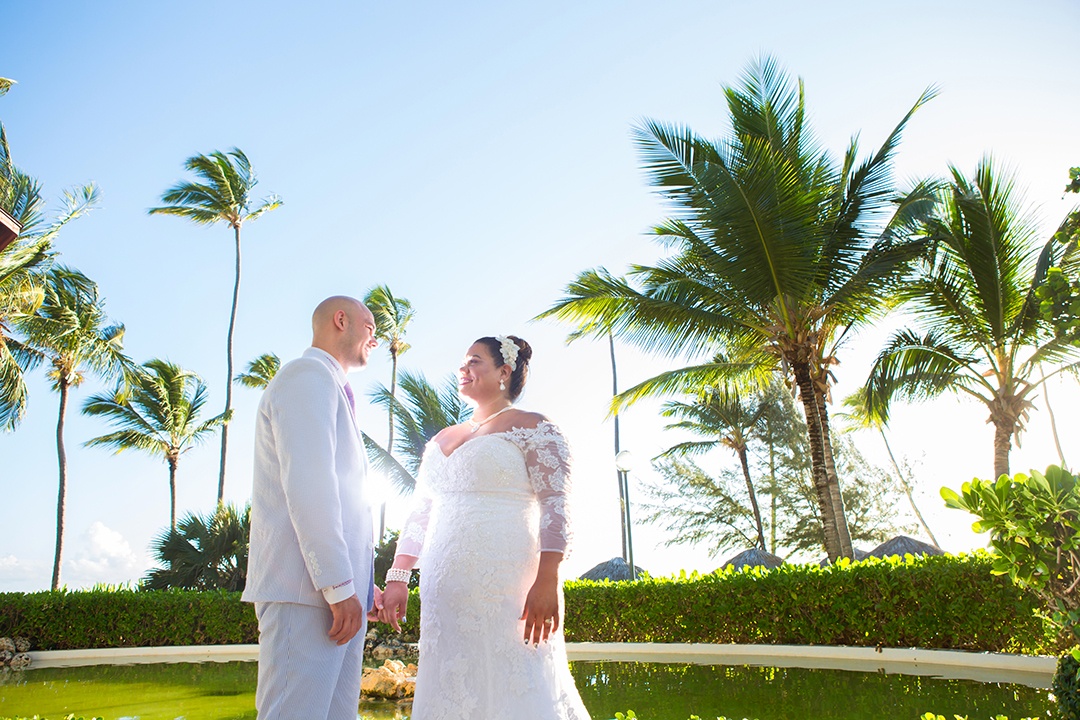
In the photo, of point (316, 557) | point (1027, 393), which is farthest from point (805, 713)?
point (1027, 393)

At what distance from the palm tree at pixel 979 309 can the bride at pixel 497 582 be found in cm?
1146

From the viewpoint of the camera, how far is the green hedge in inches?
314

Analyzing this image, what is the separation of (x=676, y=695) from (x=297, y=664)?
478 cm

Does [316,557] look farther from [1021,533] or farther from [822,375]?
[822,375]

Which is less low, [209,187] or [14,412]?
[209,187]

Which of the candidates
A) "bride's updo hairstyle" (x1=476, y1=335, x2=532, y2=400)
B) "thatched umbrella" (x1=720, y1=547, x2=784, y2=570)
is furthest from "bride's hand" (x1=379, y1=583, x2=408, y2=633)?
"thatched umbrella" (x1=720, y1=547, x2=784, y2=570)

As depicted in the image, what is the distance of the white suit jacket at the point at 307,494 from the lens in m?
2.41

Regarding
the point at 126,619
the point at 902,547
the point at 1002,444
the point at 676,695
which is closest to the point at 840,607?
the point at 676,695

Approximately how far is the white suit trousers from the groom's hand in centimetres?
3

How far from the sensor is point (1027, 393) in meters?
12.8

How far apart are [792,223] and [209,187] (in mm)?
21427

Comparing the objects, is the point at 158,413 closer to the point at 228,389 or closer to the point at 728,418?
the point at 228,389

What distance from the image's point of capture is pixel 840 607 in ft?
29.0

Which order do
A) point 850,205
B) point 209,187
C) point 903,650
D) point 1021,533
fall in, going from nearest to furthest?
point 1021,533 → point 903,650 → point 850,205 → point 209,187
